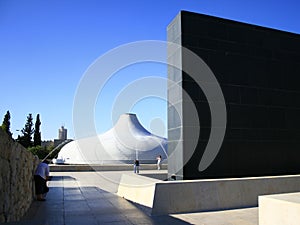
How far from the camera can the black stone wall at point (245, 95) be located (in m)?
7.96

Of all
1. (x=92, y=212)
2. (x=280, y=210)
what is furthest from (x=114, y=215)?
(x=280, y=210)

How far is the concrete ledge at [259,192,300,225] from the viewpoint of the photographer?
4.27 meters

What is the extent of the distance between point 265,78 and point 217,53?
183 cm

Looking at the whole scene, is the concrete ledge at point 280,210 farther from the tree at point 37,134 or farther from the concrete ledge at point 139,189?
the tree at point 37,134

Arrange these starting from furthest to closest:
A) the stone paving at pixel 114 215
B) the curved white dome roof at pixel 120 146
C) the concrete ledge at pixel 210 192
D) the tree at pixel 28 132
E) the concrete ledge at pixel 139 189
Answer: the tree at pixel 28 132 → the curved white dome roof at pixel 120 146 → the concrete ledge at pixel 139 189 → the concrete ledge at pixel 210 192 → the stone paving at pixel 114 215

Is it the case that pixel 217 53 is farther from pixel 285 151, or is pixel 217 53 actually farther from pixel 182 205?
pixel 182 205

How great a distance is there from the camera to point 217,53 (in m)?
8.34

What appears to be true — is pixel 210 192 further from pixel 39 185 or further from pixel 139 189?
pixel 39 185

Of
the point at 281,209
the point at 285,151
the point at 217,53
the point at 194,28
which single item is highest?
the point at 194,28

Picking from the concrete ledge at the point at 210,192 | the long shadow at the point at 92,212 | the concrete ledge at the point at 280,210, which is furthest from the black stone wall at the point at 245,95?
the concrete ledge at the point at 280,210

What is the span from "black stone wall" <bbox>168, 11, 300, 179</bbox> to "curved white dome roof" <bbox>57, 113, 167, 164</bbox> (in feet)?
90.8

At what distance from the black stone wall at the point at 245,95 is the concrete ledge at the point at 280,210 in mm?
2894

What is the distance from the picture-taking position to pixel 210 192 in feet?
23.3

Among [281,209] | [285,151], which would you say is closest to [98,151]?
[285,151]
